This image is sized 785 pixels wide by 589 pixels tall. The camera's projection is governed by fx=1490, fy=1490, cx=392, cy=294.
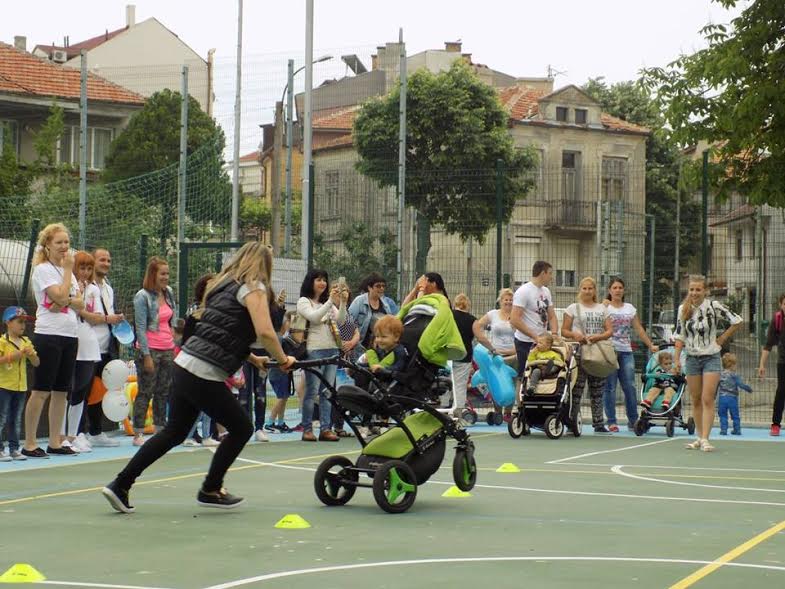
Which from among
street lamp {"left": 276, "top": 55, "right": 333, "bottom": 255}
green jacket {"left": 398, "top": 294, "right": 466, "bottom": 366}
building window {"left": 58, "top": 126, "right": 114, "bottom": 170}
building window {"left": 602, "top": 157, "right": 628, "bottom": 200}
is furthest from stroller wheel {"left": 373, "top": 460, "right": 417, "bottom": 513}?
building window {"left": 58, "top": 126, "right": 114, "bottom": 170}

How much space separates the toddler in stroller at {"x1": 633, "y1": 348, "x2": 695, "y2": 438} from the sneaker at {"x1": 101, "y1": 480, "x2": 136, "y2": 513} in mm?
9944

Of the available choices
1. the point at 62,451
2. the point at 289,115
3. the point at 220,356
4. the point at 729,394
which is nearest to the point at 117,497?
the point at 220,356

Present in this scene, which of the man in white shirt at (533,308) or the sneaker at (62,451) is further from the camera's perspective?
the man in white shirt at (533,308)

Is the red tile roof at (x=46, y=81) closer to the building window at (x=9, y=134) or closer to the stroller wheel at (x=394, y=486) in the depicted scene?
the building window at (x=9, y=134)

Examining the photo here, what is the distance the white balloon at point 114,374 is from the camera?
15.4 metres

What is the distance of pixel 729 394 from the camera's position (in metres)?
18.8

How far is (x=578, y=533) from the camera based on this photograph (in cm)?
902

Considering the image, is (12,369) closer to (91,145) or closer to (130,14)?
(91,145)

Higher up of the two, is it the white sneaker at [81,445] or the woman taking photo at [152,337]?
the woman taking photo at [152,337]

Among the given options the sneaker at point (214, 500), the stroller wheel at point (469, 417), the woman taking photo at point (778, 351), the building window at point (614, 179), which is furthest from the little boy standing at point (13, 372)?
the building window at point (614, 179)

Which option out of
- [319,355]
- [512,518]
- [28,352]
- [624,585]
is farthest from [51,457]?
[624,585]

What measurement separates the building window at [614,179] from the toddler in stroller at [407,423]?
76.4 ft

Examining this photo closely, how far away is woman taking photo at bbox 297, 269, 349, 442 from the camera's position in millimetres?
16547

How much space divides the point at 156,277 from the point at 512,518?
21.4ft
